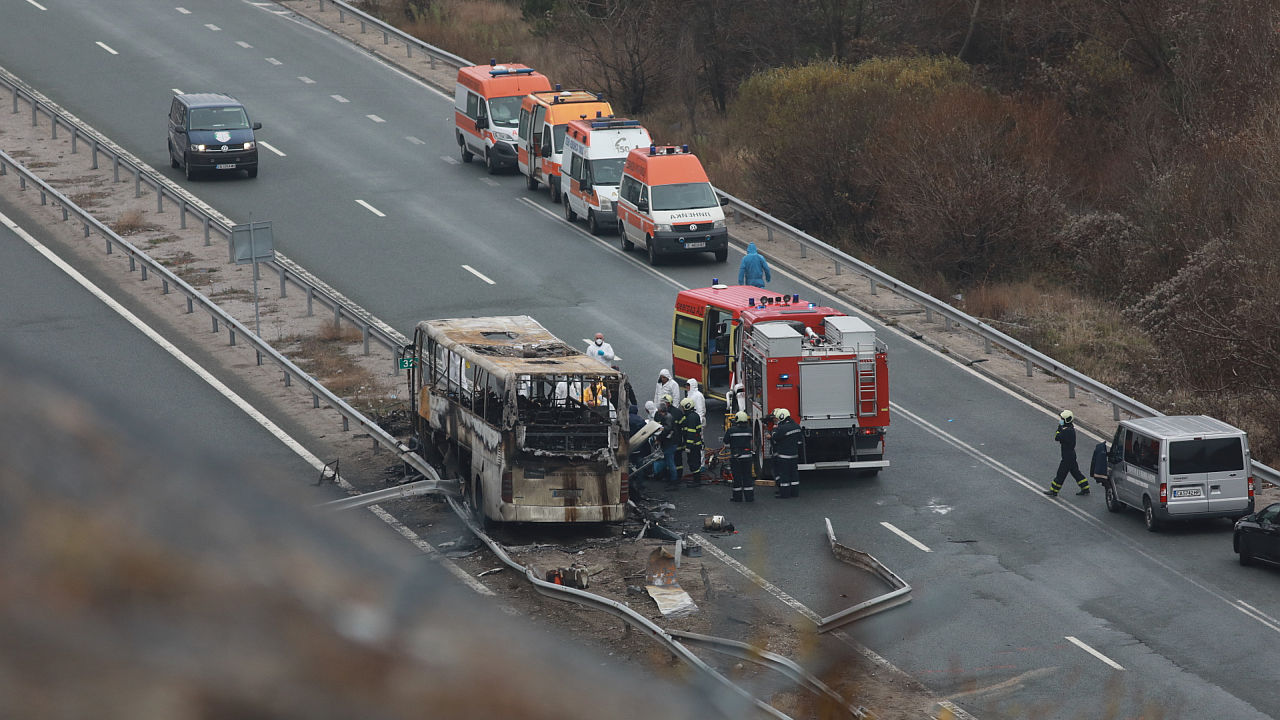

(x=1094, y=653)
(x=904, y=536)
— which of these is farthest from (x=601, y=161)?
(x=1094, y=653)

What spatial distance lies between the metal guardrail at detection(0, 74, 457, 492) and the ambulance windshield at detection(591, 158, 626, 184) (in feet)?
25.2

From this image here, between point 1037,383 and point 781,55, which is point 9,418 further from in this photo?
point 781,55

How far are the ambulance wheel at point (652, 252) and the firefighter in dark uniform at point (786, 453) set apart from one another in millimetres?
12225

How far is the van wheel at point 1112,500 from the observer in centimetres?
2217

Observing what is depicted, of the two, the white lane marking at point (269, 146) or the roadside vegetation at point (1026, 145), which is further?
the white lane marking at point (269, 146)

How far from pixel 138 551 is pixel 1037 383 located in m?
28.0

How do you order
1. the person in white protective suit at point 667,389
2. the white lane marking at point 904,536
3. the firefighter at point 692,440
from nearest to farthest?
the white lane marking at point 904,536 → the firefighter at point 692,440 → the person in white protective suit at point 667,389

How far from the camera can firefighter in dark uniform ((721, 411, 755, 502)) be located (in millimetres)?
21984

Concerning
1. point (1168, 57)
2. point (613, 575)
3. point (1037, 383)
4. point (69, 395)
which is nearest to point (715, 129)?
point (1168, 57)

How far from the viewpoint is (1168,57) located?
44.6 m

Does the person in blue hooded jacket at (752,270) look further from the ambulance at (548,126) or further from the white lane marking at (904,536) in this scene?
the ambulance at (548,126)

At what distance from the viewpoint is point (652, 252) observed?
34.5 meters

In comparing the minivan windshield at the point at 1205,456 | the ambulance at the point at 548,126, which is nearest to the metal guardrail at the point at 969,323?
the minivan windshield at the point at 1205,456

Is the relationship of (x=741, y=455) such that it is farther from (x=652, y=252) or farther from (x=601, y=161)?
(x=601, y=161)
